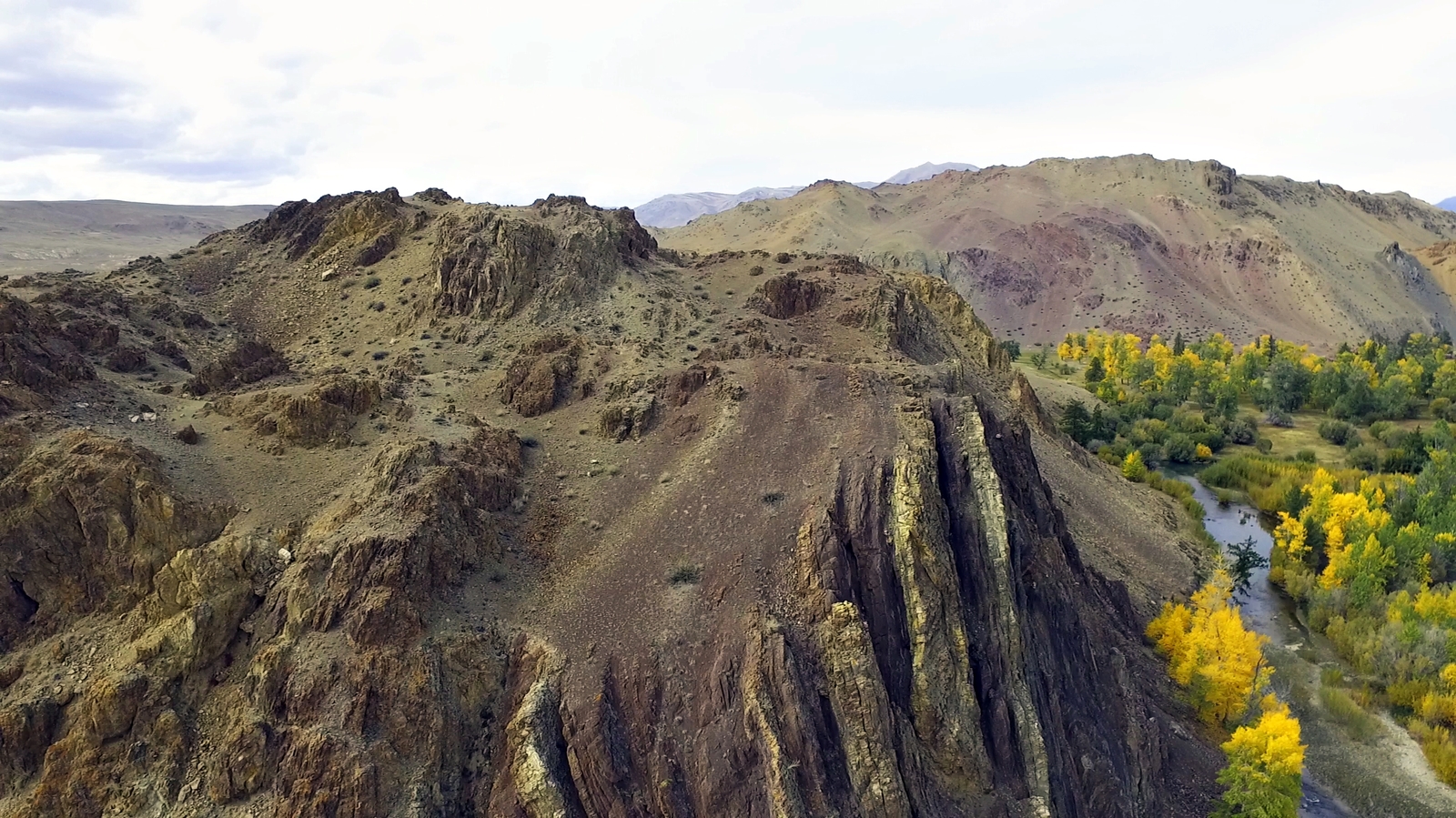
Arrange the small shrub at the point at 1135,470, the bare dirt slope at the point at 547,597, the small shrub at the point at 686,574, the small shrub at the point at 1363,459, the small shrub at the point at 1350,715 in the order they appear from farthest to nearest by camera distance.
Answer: the small shrub at the point at 1363,459, the small shrub at the point at 1135,470, the small shrub at the point at 1350,715, the small shrub at the point at 686,574, the bare dirt slope at the point at 547,597

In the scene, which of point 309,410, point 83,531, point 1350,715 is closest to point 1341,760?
point 1350,715

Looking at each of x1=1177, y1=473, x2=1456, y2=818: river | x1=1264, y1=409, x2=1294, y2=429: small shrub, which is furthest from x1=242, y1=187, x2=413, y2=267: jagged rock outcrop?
x1=1264, y1=409, x2=1294, y2=429: small shrub

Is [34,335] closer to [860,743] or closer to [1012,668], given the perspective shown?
[860,743]

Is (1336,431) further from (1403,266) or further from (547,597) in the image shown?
(1403,266)

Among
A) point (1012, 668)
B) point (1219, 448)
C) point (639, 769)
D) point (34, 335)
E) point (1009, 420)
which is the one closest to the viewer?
point (639, 769)

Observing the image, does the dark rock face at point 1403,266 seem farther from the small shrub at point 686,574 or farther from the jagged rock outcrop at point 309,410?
the jagged rock outcrop at point 309,410

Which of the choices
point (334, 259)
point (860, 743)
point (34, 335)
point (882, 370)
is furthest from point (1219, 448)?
point (34, 335)

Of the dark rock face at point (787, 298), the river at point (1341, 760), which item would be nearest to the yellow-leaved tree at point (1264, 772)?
the river at point (1341, 760)
